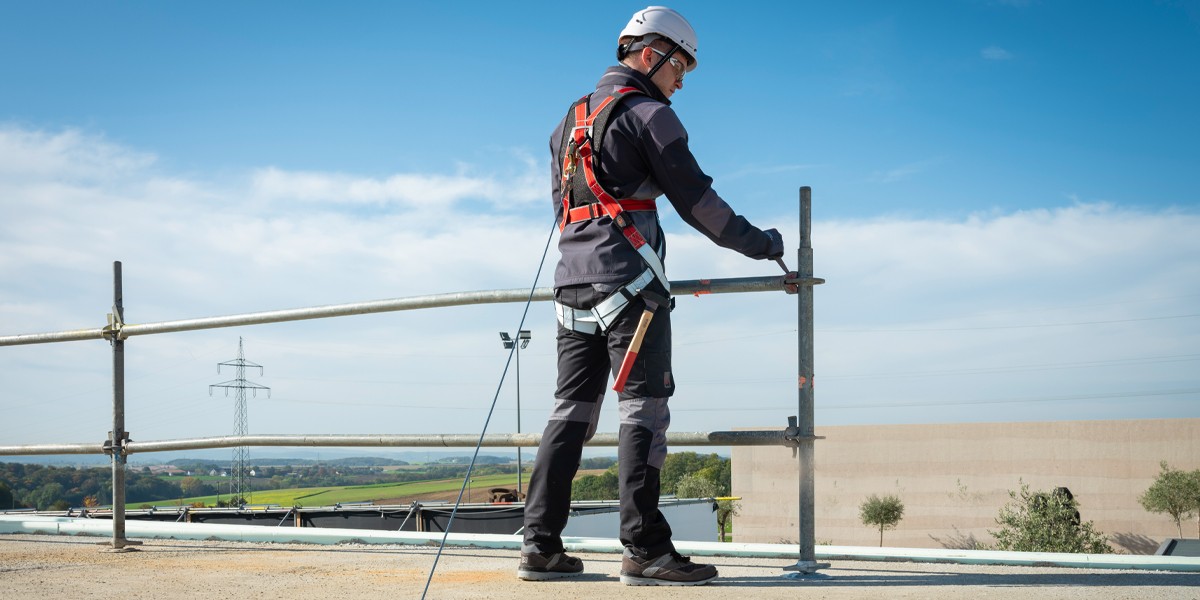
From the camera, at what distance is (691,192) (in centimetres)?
281

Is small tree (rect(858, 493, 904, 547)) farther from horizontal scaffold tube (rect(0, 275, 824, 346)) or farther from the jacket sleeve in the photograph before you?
the jacket sleeve

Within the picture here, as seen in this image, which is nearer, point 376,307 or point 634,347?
point 634,347

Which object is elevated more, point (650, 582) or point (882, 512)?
point (650, 582)

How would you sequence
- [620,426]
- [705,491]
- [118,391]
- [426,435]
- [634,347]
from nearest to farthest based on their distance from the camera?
1. [634,347]
2. [620,426]
3. [426,435]
4. [118,391]
5. [705,491]

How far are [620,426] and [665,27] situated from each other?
127 centimetres

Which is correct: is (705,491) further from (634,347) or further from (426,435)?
(634,347)

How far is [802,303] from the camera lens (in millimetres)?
3102

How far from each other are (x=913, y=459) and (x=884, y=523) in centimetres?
692

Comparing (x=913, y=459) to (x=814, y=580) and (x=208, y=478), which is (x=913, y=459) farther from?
(x=814, y=580)

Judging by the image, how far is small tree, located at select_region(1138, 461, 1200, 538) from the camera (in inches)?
2179

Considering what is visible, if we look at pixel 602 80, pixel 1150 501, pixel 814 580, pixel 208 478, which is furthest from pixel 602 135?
pixel 208 478

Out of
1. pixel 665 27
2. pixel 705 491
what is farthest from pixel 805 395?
pixel 705 491

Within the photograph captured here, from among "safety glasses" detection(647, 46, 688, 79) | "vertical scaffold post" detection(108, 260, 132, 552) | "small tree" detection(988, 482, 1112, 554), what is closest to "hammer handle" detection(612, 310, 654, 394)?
"safety glasses" detection(647, 46, 688, 79)

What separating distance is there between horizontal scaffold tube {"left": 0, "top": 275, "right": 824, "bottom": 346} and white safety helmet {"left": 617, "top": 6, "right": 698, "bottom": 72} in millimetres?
764
